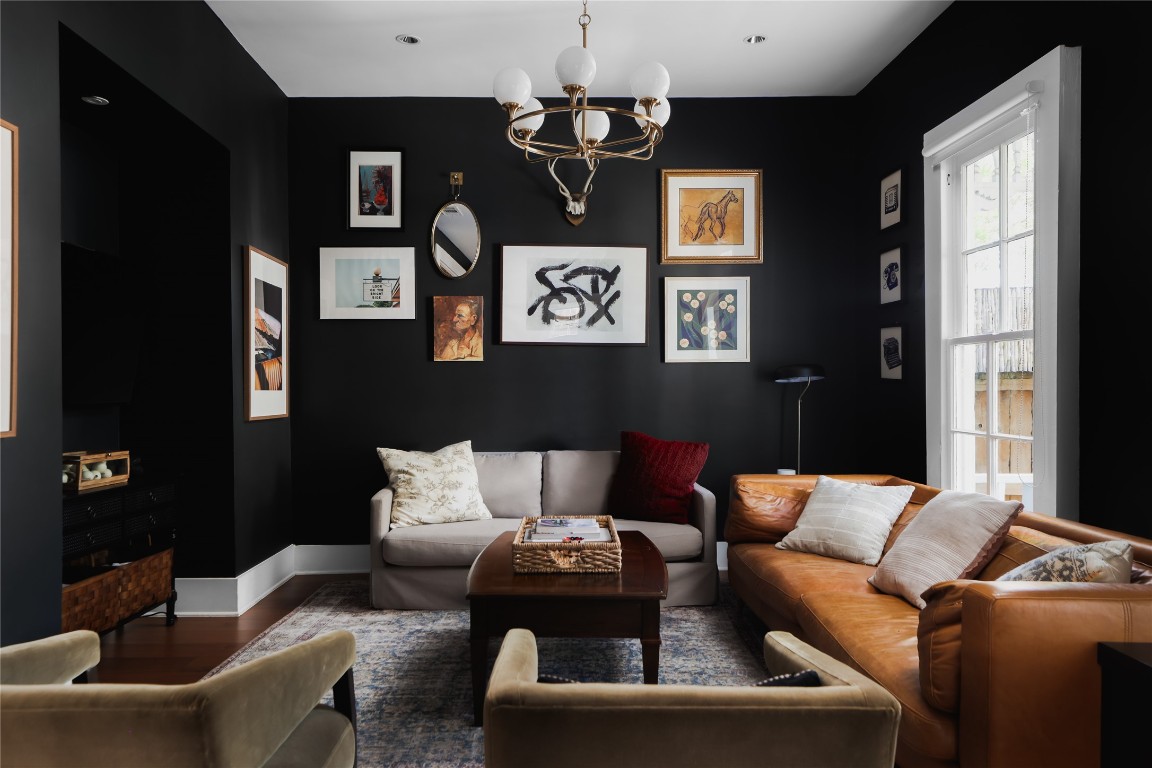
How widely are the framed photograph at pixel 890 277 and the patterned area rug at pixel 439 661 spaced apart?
2081 millimetres

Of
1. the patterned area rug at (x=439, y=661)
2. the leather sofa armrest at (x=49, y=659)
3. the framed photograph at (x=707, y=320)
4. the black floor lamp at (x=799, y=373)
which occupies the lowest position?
the patterned area rug at (x=439, y=661)

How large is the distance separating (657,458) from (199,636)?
263cm

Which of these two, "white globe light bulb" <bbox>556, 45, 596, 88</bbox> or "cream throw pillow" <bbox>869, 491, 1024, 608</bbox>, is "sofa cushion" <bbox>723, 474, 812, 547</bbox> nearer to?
"cream throw pillow" <bbox>869, 491, 1024, 608</bbox>

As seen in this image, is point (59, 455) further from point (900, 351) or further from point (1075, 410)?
point (900, 351)

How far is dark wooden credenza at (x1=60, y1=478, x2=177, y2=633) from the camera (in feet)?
9.57

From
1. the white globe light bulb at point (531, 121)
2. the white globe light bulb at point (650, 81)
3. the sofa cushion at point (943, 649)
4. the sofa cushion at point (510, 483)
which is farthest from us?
the sofa cushion at point (510, 483)

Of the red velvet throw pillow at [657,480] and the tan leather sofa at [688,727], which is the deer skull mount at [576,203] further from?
the tan leather sofa at [688,727]

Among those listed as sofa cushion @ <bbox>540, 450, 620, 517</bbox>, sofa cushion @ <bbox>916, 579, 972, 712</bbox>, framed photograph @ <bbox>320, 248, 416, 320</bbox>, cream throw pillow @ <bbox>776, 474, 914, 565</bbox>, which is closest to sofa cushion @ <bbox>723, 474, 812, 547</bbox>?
A: cream throw pillow @ <bbox>776, 474, 914, 565</bbox>

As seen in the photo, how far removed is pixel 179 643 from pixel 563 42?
3.77m

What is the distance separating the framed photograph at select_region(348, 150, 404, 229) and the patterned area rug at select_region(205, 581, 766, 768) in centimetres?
246

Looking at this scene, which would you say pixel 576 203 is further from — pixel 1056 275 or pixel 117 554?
pixel 117 554

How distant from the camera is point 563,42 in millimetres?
4070

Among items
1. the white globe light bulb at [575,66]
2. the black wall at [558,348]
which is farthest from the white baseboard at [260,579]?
the white globe light bulb at [575,66]

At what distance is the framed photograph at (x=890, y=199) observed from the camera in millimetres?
4227
